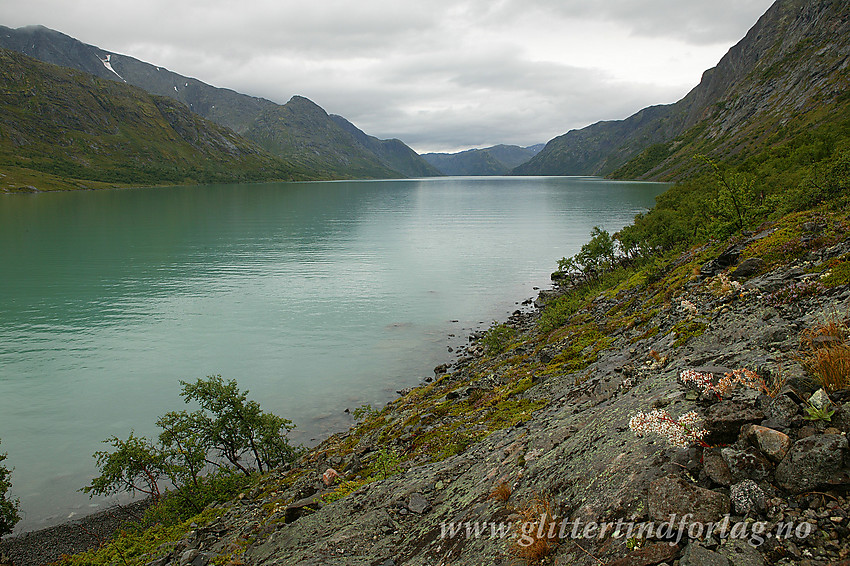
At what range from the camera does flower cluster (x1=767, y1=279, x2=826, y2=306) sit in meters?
12.9

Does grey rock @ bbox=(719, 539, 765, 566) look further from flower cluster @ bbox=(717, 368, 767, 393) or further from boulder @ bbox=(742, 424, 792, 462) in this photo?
flower cluster @ bbox=(717, 368, 767, 393)

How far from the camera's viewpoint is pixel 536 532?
25.3 ft

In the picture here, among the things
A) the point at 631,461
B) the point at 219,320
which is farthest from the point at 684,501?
the point at 219,320

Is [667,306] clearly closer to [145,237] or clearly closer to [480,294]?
[480,294]

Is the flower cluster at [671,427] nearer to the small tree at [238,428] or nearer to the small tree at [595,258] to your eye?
the small tree at [238,428]

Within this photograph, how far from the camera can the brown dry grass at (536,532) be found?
7.29 metres

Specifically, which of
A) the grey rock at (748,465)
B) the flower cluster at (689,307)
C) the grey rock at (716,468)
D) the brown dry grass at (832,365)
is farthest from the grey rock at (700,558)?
the flower cluster at (689,307)

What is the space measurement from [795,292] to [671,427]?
8661 millimetres

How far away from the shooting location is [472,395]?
2623 centimetres

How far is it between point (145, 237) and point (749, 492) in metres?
133

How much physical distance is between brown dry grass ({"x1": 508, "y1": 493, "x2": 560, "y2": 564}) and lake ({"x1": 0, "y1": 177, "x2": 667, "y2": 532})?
83.1 feet

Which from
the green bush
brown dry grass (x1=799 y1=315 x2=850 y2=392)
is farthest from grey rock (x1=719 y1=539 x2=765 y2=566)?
the green bush

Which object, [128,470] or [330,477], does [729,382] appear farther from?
[128,470]

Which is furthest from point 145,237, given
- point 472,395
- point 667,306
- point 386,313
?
point 667,306
